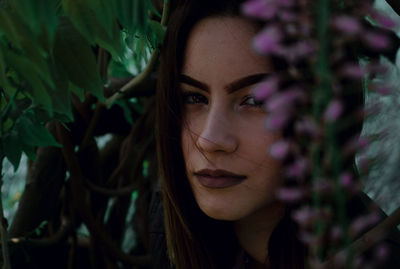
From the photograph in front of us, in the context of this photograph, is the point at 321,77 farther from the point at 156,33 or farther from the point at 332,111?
the point at 156,33

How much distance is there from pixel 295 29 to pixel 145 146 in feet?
3.97

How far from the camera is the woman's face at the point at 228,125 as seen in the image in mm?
869

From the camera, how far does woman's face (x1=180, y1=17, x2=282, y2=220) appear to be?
34.2 inches

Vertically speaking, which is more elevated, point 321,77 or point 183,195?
point 321,77

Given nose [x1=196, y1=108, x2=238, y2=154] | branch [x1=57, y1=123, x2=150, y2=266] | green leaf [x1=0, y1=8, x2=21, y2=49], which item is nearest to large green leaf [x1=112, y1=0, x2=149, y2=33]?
green leaf [x1=0, y1=8, x2=21, y2=49]

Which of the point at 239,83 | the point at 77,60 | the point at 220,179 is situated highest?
the point at 77,60

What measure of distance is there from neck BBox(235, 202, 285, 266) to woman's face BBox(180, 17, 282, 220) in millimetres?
89

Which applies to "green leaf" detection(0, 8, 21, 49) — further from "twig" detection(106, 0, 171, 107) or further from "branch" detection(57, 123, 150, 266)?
"branch" detection(57, 123, 150, 266)

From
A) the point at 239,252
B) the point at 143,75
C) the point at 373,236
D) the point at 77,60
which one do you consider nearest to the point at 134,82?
the point at 143,75

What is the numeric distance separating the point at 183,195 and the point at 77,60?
426 millimetres

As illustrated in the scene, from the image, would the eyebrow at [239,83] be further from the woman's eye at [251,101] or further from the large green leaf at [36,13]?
the large green leaf at [36,13]

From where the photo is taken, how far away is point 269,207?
1.01 m

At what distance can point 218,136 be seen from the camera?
2.78 feet

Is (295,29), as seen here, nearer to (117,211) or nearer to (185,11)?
(185,11)
